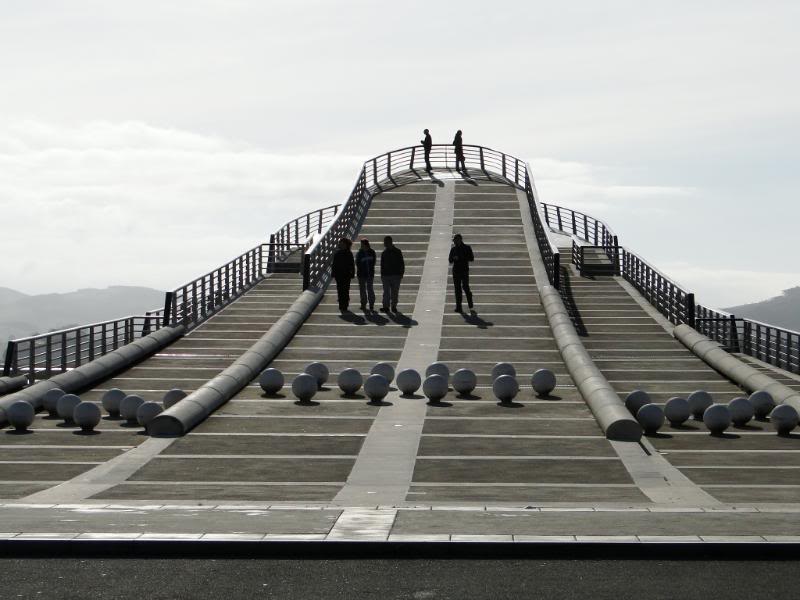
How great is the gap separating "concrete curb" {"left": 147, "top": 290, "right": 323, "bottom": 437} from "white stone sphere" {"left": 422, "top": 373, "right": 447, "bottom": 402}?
10.2ft

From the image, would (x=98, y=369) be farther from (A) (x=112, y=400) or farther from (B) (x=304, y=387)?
(B) (x=304, y=387)

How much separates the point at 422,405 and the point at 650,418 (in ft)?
11.8

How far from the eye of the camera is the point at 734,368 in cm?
2212

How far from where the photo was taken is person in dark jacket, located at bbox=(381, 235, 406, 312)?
88.6ft

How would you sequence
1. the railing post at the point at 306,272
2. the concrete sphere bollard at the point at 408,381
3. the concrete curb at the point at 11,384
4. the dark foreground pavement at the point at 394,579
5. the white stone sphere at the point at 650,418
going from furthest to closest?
the railing post at the point at 306,272 < the concrete curb at the point at 11,384 < the concrete sphere bollard at the point at 408,381 < the white stone sphere at the point at 650,418 < the dark foreground pavement at the point at 394,579

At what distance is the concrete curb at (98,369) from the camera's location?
19.7 meters

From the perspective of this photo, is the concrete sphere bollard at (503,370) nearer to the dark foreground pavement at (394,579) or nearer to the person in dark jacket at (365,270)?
the person in dark jacket at (365,270)

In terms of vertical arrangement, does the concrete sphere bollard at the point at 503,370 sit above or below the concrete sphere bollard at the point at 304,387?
above

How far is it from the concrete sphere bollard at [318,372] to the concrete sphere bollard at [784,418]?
734 cm

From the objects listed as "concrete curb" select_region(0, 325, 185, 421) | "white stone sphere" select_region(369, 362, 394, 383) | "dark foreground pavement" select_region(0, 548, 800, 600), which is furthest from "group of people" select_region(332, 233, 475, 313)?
"dark foreground pavement" select_region(0, 548, 800, 600)

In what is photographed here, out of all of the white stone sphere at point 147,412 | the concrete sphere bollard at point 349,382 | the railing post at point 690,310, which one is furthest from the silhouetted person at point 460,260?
the white stone sphere at point 147,412

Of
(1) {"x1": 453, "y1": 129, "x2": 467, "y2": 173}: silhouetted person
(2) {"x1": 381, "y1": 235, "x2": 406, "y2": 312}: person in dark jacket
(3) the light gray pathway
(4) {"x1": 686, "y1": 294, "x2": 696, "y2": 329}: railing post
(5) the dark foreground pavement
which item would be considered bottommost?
(5) the dark foreground pavement

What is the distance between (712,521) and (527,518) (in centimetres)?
150

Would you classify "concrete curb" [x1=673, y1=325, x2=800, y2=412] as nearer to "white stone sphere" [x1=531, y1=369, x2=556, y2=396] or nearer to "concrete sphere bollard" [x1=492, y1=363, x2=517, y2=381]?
"white stone sphere" [x1=531, y1=369, x2=556, y2=396]
